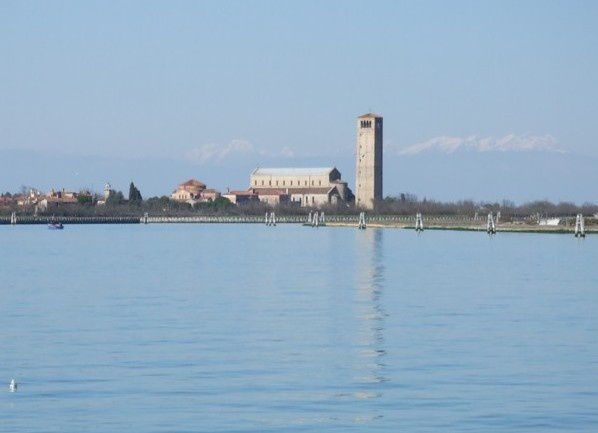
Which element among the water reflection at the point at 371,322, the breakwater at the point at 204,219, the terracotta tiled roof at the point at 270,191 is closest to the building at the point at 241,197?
the terracotta tiled roof at the point at 270,191

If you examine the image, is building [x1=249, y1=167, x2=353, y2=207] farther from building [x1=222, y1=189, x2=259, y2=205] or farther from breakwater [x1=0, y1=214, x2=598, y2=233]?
breakwater [x1=0, y1=214, x2=598, y2=233]

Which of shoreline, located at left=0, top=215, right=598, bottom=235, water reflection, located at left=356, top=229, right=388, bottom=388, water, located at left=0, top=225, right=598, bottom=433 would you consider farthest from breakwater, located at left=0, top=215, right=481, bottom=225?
water, located at left=0, top=225, right=598, bottom=433

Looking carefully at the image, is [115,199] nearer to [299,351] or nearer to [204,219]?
[204,219]

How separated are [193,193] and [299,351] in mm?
146981

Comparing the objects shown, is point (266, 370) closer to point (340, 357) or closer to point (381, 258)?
point (340, 357)

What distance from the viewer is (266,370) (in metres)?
18.3

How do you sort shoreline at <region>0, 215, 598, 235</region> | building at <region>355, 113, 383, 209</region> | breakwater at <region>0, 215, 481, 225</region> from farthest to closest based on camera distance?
building at <region>355, 113, 383, 209</region> → breakwater at <region>0, 215, 481, 225</region> → shoreline at <region>0, 215, 598, 235</region>

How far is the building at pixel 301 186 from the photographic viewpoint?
502 ft

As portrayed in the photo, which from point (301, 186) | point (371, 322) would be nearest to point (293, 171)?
point (301, 186)

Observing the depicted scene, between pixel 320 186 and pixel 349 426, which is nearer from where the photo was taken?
pixel 349 426

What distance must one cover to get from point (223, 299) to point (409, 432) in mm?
15344

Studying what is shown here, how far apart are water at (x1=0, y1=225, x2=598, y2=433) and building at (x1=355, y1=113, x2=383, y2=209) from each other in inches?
4054

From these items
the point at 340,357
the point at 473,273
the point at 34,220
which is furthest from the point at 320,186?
the point at 340,357

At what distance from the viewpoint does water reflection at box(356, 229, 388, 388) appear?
59.9 feet
